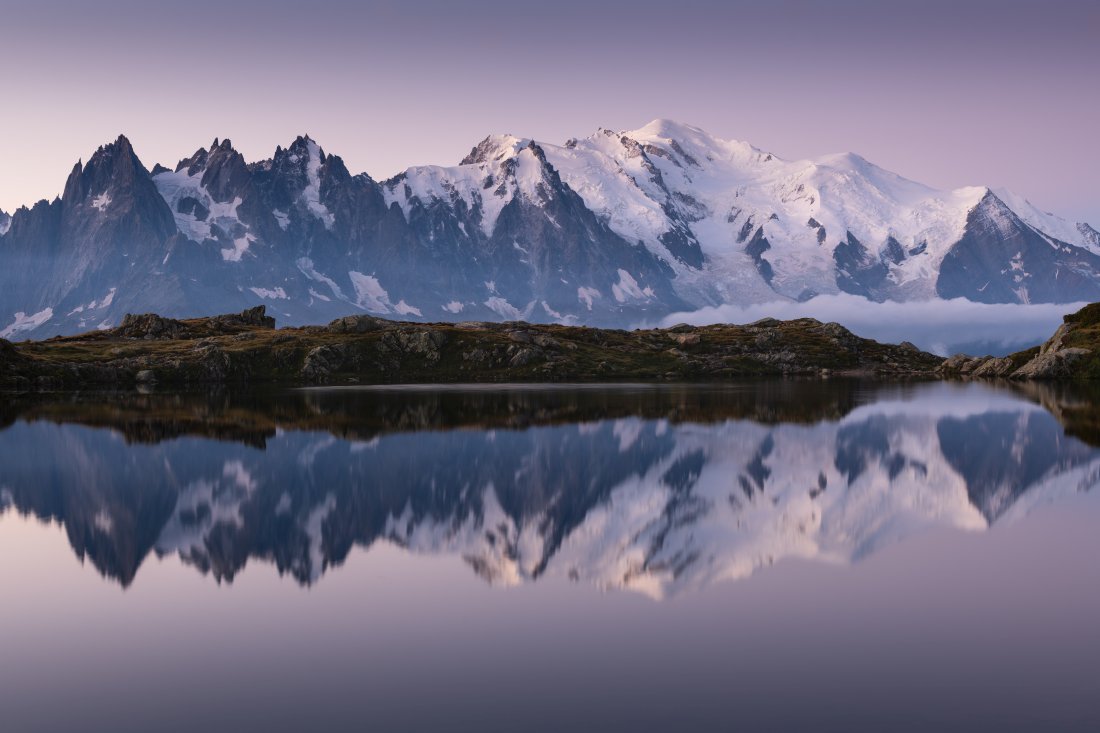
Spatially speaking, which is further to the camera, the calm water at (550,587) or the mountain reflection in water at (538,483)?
the mountain reflection in water at (538,483)

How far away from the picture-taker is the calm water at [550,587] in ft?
89.4

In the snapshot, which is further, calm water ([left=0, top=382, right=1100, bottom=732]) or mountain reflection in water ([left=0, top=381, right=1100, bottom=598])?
mountain reflection in water ([left=0, top=381, right=1100, bottom=598])

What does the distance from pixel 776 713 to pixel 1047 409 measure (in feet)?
402

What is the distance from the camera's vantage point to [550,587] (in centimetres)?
4025

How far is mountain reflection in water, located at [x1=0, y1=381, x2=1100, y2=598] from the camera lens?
4791 cm

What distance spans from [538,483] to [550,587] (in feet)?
93.6

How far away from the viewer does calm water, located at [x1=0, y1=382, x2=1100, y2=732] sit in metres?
27.2

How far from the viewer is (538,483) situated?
68750 mm

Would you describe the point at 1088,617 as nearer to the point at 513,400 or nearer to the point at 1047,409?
the point at 1047,409

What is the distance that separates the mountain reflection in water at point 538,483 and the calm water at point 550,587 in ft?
1.14

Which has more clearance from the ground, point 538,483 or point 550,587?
point 550,587

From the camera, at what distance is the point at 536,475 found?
7250 cm

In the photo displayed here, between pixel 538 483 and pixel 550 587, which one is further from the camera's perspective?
pixel 538 483

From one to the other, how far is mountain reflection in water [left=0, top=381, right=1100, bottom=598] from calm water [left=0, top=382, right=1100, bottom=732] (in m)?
0.35
